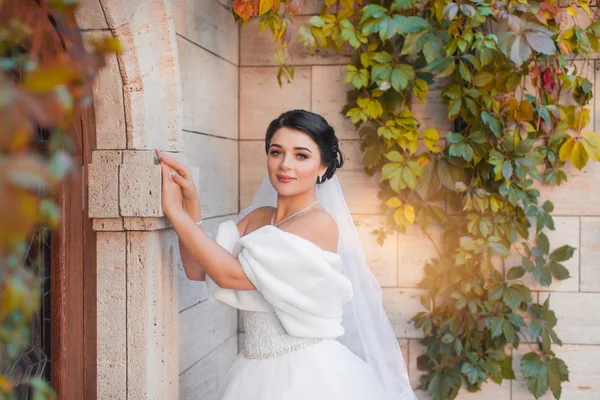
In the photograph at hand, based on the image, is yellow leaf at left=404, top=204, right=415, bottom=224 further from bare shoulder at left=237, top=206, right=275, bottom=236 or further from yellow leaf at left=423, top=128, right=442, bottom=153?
bare shoulder at left=237, top=206, right=275, bottom=236

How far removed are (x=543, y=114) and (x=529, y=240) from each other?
1.95ft

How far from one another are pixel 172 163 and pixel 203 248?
0.33 m

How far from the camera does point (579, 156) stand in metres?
3.02

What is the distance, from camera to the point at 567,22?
2992 mm

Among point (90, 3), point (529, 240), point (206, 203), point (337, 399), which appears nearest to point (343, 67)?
point (206, 203)

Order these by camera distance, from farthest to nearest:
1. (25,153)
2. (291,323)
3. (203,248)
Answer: (291,323), (203,248), (25,153)

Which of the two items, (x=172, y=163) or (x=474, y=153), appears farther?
(x=474, y=153)

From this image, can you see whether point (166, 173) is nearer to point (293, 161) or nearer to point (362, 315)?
point (293, 161)

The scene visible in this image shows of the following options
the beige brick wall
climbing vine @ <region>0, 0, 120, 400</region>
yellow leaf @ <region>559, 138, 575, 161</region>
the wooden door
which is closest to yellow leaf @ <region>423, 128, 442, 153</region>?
yellow leaf @ <region>559, 138, 575, 161</region>

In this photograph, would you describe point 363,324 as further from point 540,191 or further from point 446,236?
point 540,191

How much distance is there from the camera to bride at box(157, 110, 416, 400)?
2.14 metres

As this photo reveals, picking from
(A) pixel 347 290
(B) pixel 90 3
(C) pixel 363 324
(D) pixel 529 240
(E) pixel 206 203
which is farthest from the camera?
(D) pixel 529 240

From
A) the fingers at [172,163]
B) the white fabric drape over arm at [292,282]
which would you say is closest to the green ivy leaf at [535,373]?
the white fabric drape over arm at [292,282]

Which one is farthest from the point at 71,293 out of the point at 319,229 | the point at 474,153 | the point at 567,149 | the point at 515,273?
the point at 567,149
